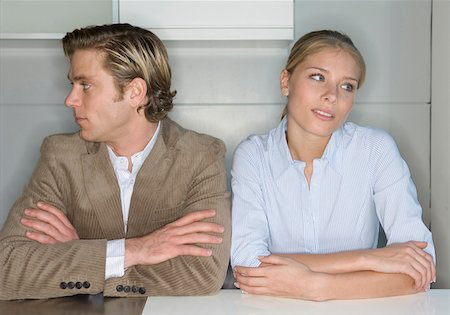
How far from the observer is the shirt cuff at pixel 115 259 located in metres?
2.09

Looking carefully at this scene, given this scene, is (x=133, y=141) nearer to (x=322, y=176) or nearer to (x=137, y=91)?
(x=137, y=91)

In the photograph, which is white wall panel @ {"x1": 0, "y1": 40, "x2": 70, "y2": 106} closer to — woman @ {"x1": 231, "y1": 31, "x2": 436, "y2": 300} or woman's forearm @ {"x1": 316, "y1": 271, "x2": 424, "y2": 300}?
woman @ {"x1": 231, "y1": 31, "x2": 436, "y2": 300}

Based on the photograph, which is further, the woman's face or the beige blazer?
the woman's face

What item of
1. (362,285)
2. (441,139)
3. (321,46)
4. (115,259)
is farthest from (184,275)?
(441,139)

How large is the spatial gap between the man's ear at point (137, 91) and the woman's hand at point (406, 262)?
81 centimetres

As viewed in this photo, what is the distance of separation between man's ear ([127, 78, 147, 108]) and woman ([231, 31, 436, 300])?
0.34m

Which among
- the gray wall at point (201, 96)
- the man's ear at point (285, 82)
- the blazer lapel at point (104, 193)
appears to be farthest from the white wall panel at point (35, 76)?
the man's ear at point (285, 82)

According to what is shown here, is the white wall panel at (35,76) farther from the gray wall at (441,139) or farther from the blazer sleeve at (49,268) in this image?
the gray wall at (441,139)

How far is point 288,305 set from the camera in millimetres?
1968

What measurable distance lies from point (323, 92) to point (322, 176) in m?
0.25

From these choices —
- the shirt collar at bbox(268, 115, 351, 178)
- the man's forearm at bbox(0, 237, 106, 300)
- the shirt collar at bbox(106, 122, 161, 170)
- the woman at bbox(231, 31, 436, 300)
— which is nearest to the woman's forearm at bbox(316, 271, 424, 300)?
the woman at bbox(231, 31, 436, 300)

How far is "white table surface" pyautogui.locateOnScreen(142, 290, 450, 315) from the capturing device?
191cm

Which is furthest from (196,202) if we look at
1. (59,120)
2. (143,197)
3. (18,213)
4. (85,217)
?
(59,120)

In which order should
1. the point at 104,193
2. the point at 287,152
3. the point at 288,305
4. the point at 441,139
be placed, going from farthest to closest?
1. the point at 441,139
2. the point at 287,152
3. the point at 104,193
4. the point at 288,305
